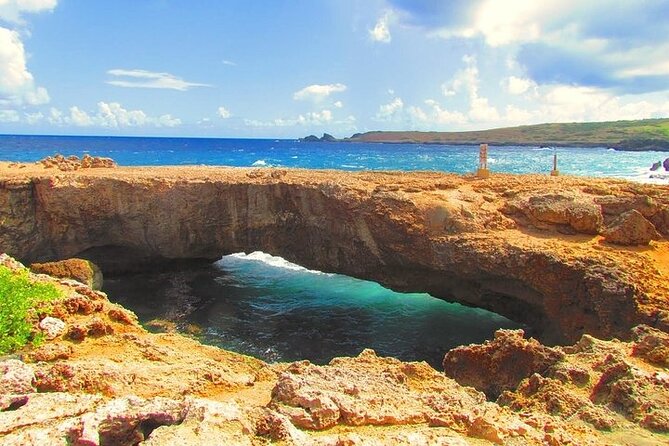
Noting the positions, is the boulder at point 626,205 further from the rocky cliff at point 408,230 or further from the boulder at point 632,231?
the boulder at point 632,231

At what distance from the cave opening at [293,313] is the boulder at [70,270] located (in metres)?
2.42

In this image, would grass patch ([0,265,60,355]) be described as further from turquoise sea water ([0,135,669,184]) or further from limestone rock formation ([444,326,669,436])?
turquoise sea water ([0,135,669,184])

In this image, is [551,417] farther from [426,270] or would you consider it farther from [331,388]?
[426,270]

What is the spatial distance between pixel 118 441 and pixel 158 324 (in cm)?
1355

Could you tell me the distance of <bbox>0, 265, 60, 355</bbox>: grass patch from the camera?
7820 mm

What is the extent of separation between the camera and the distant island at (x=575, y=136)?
116m

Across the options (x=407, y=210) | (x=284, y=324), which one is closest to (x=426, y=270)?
(x=407, y=210)

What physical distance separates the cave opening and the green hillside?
109512mm

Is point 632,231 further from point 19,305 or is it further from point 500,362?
point 19,305

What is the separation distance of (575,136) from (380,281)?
478 feet

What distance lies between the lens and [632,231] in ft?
47.3

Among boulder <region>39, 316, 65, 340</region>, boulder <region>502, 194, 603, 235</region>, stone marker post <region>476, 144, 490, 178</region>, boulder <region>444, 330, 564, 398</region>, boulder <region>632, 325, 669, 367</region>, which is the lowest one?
boulder <region>444, 330, 564, 398</region>

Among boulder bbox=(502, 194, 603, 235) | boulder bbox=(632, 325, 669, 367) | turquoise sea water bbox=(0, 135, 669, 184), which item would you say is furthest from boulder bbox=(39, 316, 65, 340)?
turquoise sea water bbox=(0, 135, 669, 184)

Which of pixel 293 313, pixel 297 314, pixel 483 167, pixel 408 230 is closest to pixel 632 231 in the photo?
pixel 408 230
